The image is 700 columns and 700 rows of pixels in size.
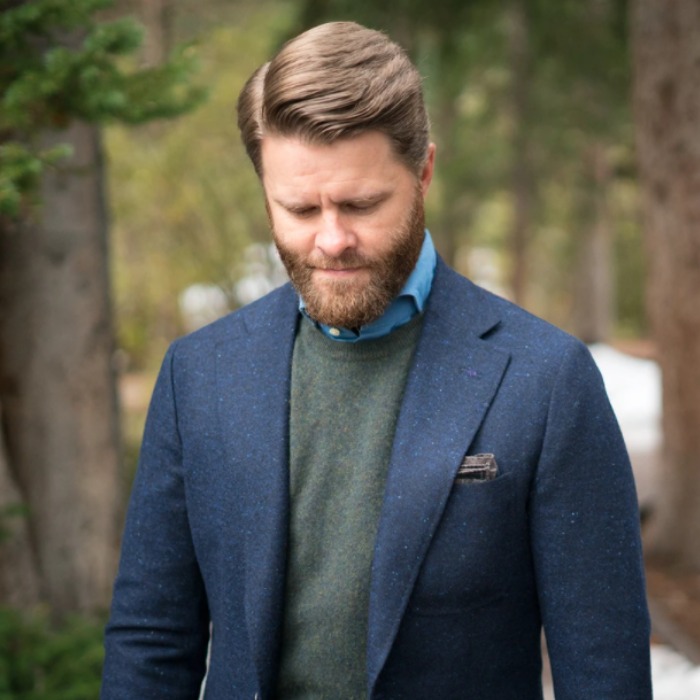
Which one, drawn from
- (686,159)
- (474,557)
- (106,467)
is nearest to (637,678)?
(474,557)

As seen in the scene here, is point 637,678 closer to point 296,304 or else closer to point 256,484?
point 256,484

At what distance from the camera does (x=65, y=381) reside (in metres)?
5.00

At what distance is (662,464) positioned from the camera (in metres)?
7.75

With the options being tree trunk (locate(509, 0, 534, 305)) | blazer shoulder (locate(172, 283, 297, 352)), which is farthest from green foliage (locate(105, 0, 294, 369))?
blazer shoulder (locate(172, 283, 297, 352))

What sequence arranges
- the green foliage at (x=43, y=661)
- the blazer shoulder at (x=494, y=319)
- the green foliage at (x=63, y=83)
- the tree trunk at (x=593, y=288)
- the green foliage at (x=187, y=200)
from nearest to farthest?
1. the blazer shoulder at (x=494, y=319)
2. the green foliage at (x=63, y=83)
3. the green foliage at (x=43, y=661)
4. the green foliage at (x=187, y=200)
5. the tree trunk at (x=593, y=288)

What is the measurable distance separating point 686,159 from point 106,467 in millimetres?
4053

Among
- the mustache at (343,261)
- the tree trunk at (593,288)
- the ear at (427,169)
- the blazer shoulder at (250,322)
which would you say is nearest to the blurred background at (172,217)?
the blazer shoulder at (250,322)

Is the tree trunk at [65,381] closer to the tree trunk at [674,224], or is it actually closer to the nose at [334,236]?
the nose at [334,236]

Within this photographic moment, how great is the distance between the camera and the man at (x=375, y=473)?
202cm

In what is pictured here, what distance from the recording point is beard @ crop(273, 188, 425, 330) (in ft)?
6.71

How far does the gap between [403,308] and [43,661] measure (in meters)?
2.59

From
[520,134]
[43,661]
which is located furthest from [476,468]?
[520,134]

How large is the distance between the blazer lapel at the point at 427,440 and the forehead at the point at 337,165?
1.07 feet

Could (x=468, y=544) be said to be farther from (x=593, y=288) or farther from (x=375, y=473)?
(x=593, y=288)
